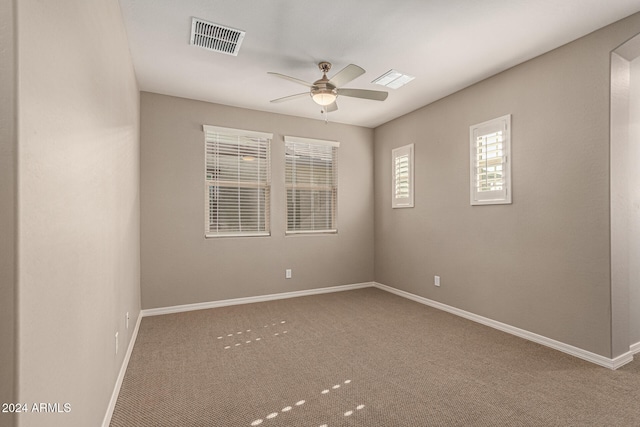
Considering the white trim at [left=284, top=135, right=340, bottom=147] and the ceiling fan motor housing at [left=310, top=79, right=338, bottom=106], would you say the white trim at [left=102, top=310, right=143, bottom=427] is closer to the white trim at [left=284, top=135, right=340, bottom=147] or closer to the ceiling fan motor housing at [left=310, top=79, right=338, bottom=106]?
the ceiling fan motor housing at [left=310, top=79, right=338, bottom=106]

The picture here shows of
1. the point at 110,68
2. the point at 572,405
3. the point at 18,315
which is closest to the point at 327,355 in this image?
the point at 572,405

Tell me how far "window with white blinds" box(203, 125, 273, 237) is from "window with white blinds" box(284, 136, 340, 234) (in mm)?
379

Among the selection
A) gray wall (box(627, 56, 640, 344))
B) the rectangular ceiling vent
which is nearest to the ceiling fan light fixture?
the rectangular ceiling vent

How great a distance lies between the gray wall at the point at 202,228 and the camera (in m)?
4.06

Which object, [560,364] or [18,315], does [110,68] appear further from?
[560,364]

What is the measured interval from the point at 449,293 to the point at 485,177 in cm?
155

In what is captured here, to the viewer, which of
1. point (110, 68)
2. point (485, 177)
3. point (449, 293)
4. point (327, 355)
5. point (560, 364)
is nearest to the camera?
point (110, 68)

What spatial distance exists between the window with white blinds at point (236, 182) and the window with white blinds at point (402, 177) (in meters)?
2.00

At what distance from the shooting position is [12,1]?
824 mm

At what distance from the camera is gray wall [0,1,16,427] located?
2.67 feet

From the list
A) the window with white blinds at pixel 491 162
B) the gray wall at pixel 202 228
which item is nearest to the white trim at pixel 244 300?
the gray wall at pixel 202 228

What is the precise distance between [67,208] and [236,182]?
3404 millimetres

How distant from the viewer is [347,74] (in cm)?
279

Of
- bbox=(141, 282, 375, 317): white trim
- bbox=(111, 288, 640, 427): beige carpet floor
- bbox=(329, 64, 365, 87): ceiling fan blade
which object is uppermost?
bbox=(329, 64, 365, 87): ceiling fan blade
